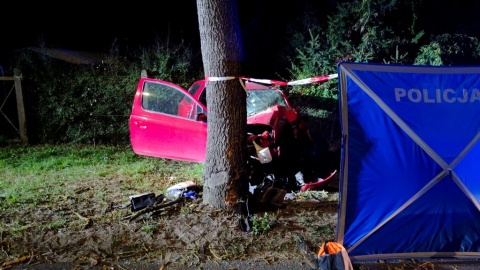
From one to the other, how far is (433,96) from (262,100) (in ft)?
14.8

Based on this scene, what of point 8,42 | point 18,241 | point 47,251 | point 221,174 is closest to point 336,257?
point 221,174

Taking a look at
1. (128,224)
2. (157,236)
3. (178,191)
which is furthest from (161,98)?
(157,236)

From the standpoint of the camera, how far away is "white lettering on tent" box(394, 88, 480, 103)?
11.4ft

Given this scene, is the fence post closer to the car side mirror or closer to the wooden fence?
the wooden fence

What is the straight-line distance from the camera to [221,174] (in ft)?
15.0

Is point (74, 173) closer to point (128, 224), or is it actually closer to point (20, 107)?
point (128, 224)

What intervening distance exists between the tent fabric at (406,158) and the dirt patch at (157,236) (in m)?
0.75

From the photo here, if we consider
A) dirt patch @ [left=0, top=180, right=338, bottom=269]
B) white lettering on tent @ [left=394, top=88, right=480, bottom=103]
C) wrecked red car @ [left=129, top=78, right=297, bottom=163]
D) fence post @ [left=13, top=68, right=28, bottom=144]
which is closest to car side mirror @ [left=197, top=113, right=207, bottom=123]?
wrecked red car @ [left=129, top=78, right=297, bottom=163]

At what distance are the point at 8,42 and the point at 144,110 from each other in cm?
1416

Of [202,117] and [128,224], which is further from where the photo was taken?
[202,117]

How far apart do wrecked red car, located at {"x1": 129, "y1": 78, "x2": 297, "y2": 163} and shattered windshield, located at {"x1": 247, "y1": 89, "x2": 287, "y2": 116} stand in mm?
22

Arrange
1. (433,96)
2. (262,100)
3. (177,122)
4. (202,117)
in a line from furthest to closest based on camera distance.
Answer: (262,100) < (177,122) < (202,117) < (433,96)

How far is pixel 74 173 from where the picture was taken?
701 centimetres

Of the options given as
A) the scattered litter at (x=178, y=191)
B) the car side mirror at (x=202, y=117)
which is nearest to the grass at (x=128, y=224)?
the scattered litter at (x=178, y=191)
